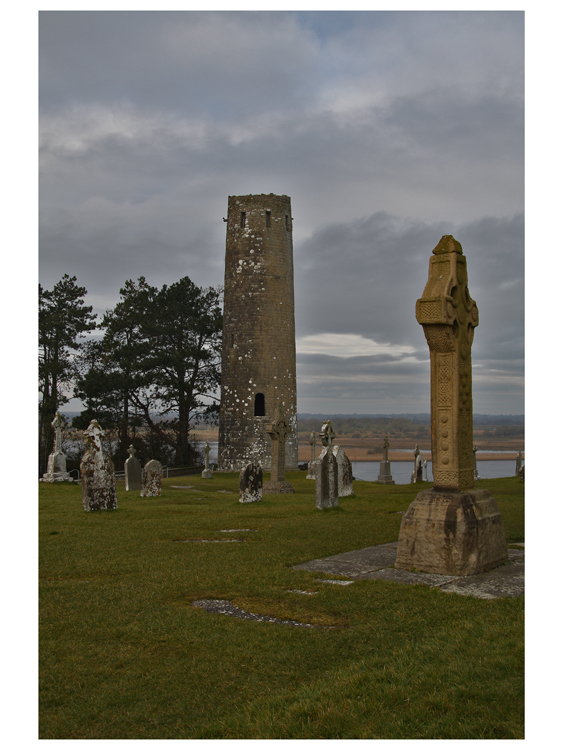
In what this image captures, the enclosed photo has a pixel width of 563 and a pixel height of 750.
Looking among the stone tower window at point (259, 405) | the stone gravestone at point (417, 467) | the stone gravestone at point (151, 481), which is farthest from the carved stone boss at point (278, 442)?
the stone tower window at point (259, 405)

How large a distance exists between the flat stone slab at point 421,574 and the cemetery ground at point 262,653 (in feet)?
0.76

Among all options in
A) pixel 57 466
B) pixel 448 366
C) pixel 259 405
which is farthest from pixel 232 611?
pixel 259 405

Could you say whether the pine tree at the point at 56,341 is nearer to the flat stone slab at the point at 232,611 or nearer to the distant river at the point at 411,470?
the distant river at the point at 411,470

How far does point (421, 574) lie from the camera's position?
6.30 meters

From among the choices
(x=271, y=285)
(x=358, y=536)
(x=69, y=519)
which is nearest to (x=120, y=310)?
(x=271, y=285)

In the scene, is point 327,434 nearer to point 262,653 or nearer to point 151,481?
point 151,481

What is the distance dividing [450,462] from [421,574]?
3.97 feet

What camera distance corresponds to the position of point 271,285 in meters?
29.5

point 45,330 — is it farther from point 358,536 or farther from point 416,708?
point 416,708

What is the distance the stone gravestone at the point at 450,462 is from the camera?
20.8 feet

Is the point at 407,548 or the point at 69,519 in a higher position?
the point at 407,548

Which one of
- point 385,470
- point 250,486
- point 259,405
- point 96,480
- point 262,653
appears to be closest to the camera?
point 262,653

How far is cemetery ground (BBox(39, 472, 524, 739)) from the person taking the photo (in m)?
3.17

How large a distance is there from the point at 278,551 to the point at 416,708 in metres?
4.68
